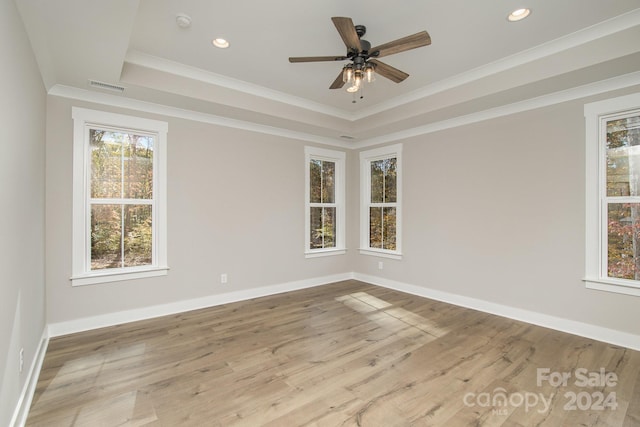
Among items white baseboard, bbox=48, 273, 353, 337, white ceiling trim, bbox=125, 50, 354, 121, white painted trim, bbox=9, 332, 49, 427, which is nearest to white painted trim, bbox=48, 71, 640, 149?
white ceiling trim, bbox=125, 50, 354, 121

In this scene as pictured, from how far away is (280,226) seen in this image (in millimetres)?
4883

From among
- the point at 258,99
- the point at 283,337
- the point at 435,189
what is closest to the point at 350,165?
the point at 435,189

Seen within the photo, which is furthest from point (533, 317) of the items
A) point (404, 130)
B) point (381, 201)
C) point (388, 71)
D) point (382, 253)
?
point (388, 71)

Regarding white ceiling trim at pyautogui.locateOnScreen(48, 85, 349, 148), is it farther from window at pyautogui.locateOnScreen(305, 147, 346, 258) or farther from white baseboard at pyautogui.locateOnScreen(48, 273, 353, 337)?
white baseboard at pyautogui.locateOnScreen(48, 273, 353, 337)

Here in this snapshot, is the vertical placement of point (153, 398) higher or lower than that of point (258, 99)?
lower

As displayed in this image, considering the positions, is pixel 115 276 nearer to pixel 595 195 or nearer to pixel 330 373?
pixel 330 373

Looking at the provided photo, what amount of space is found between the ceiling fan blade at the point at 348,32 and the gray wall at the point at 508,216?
246 cm

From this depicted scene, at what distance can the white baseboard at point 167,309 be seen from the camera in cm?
325

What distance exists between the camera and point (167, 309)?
3.83m

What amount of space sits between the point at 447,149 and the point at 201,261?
3.73 m

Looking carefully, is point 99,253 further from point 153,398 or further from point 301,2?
point 301,2

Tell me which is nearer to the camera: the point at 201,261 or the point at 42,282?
the point at 42,282

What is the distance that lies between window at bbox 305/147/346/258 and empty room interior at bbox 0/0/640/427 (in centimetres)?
21

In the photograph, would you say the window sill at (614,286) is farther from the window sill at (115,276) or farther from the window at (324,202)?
the window sill at (115,276)
